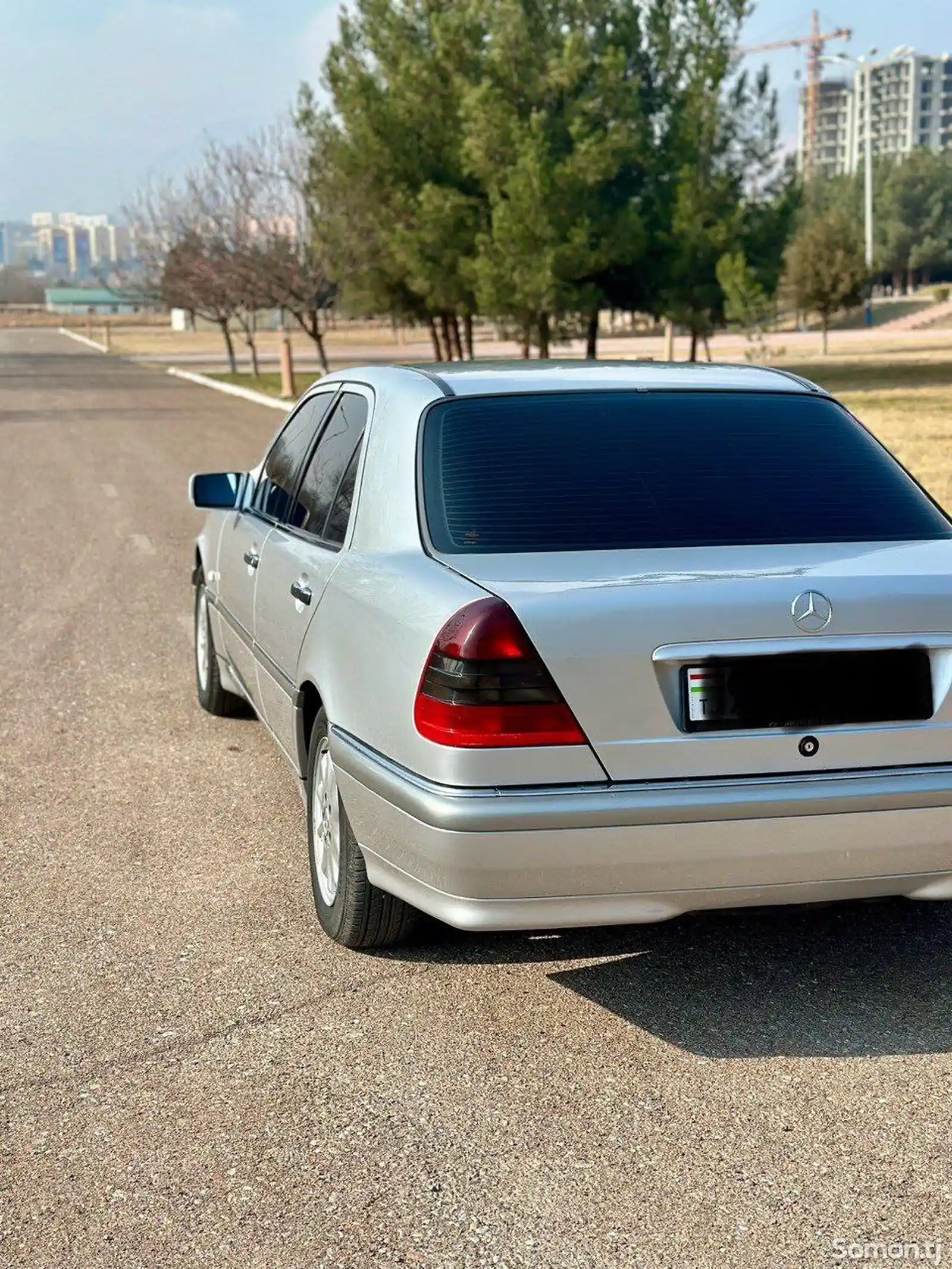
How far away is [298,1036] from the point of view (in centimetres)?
404

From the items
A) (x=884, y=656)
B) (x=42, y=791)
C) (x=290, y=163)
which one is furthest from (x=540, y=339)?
(x=884, y=656)

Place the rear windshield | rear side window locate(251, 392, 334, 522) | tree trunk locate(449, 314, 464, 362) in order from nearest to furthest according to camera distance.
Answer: the rear windshield
rear side window locate(251, 392, 334, 522)
tree trunk locate(449, 314, 464, 362)

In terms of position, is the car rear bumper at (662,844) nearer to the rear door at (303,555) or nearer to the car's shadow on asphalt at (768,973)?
the car's shadow on asphalt at (768,973)

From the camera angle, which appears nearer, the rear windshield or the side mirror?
the rear windshield

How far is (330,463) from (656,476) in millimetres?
1226

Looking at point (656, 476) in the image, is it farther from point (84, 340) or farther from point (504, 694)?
point (84, 340)

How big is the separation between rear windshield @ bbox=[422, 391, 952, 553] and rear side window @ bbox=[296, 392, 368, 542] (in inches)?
18.9

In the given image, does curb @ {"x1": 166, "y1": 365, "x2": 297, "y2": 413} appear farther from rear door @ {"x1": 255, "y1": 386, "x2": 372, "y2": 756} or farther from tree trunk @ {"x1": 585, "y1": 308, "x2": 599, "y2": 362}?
rear door @ {"x1": 255, "y1": 386, "x2": 372, "y2": 756}

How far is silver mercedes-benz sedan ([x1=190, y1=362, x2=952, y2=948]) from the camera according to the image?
3777 mm

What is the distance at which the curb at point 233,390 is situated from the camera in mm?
33219

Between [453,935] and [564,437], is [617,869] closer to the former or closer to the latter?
[453,935]

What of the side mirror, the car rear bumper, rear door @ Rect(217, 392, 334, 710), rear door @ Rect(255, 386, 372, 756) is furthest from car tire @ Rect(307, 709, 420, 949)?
the side mirror

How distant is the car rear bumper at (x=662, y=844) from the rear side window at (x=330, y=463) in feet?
4.37

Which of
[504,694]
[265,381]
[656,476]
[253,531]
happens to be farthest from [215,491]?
[265,381]
